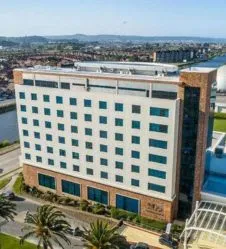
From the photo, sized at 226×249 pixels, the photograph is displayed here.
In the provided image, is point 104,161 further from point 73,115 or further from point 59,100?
point 59,100

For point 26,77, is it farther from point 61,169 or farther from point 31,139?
point 61,169

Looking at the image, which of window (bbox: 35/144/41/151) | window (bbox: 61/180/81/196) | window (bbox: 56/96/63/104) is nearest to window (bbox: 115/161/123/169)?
window (bbox: 61/180/81/196)

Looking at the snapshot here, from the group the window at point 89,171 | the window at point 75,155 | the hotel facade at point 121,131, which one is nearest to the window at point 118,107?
the hotel facade at point 121,131

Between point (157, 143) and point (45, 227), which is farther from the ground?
point (157, 143)

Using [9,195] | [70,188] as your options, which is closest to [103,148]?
[70,188]

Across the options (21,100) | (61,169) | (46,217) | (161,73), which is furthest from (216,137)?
(46,217)

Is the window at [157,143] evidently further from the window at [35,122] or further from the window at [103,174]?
the window at [35,122]
